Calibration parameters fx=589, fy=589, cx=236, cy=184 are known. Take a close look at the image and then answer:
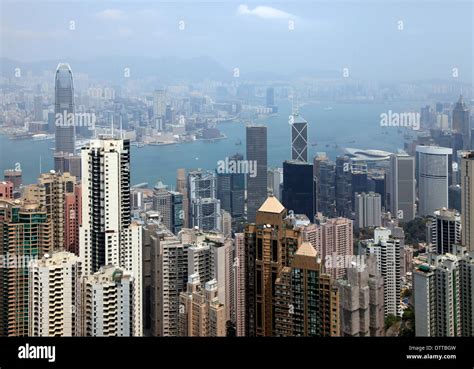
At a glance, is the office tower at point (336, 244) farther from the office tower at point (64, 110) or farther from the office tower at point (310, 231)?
the office tower at point (64, 110)

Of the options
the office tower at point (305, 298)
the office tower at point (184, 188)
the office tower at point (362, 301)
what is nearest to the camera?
the office tower at point (362, 301)

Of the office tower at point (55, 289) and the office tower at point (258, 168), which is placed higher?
the office tower at point (258, 168)

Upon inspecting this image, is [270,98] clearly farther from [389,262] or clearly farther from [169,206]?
[389,262]

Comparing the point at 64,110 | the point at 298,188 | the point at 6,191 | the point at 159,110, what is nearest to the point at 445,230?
the point at 298,188

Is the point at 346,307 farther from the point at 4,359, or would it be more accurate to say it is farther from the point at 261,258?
the point at 4,359

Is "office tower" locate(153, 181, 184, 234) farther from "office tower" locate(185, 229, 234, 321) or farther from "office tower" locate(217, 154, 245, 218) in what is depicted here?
"office tower" locate(217, 154, 245, 218)

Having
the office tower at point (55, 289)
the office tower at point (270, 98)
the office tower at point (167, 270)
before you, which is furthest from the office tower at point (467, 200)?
the office tower at point (55, 289)
